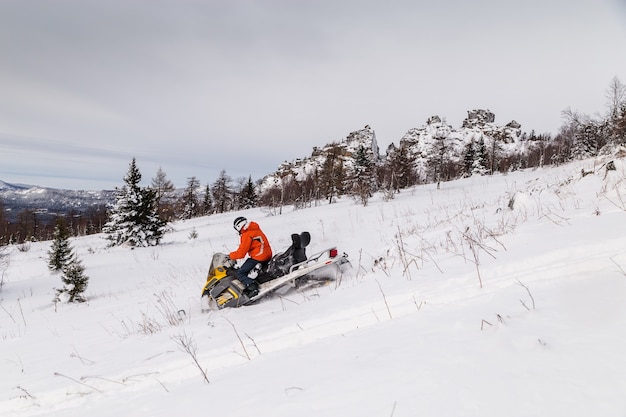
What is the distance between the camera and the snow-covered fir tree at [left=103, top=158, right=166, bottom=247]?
1984 cm

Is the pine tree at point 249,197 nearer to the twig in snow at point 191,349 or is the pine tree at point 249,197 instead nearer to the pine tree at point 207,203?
the pine tree at point 207,203

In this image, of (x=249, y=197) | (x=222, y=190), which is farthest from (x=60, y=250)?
(x=222, y=190)

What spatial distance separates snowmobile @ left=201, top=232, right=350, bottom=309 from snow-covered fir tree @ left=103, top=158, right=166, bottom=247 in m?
17.3

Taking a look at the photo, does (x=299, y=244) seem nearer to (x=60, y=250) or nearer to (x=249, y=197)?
(x=60, y=250)

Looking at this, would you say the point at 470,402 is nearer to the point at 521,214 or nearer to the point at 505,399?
the point at 505,399

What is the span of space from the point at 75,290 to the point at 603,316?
34.0ft

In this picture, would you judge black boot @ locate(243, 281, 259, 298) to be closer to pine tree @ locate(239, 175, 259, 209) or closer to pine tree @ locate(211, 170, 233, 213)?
pine tree @ locate(239, 175, 259, 209)

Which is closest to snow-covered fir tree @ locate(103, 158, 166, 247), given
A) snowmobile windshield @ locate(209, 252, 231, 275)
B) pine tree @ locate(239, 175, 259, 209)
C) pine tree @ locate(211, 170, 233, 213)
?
snowmobile windshield @ locate(209, 252, 231, 275)

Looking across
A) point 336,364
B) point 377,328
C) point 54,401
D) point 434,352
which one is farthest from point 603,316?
point 54,401

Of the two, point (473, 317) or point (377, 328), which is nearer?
point (473, 317)

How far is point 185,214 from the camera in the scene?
54000mm

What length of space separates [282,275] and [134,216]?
61.4 feet

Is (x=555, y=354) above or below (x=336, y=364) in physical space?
above

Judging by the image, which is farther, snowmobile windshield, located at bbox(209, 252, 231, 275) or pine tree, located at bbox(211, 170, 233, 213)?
pine tree, located at bbox(211, 170, 233, 213)
